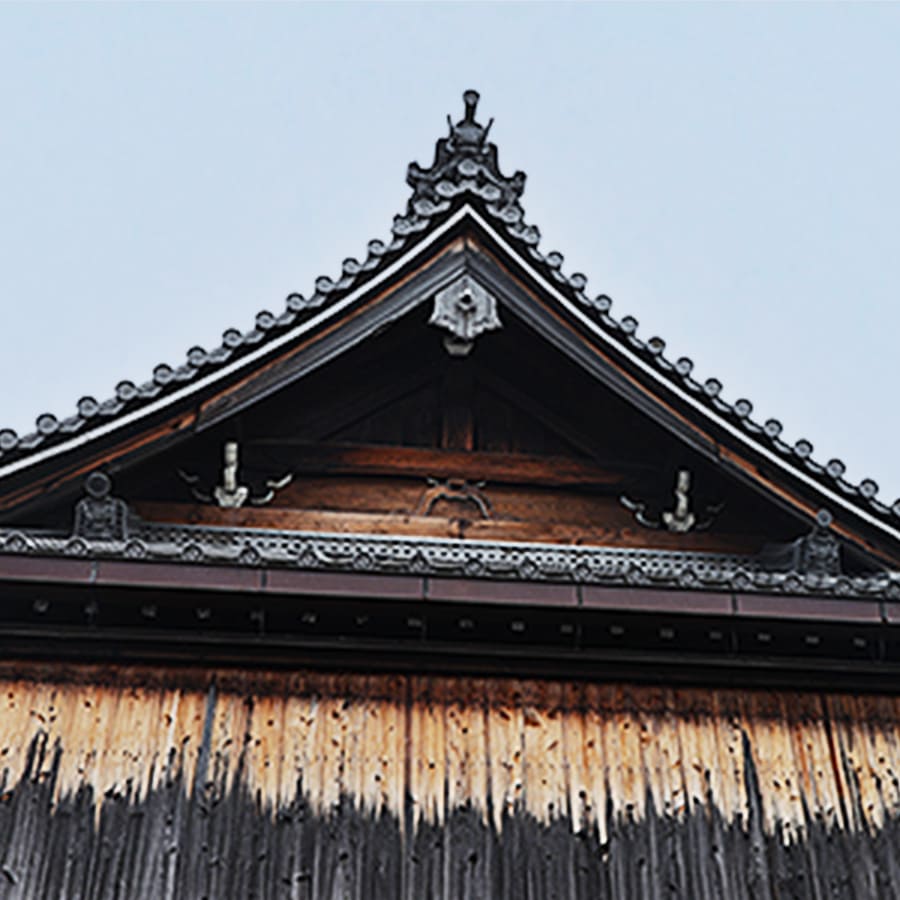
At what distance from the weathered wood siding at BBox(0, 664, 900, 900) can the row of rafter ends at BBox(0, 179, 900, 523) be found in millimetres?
1656

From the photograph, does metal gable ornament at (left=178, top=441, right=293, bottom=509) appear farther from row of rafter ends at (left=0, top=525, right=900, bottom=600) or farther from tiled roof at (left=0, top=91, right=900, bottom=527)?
row of rafter ends at (left=0, top=525, right=900, bottom=600)

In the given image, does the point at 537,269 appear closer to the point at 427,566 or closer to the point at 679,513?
the point at 679,513

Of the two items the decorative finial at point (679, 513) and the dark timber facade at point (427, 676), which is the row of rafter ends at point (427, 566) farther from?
the decorative finial at point (679, 513)

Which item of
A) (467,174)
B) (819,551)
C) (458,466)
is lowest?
(819,551)

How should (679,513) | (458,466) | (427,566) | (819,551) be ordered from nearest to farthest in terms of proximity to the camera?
(427,566) → (819,551) → (679,513) → (458,466)

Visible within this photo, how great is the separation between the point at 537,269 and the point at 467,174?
2.81 feet

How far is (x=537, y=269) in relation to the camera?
8.28 m

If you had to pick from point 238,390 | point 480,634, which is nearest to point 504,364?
point 238,390

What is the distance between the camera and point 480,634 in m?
6.75

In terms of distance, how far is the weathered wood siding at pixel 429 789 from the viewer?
6.09 m

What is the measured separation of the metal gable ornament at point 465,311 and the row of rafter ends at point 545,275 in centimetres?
41

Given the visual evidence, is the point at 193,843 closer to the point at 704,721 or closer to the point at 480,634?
the point at 480,634

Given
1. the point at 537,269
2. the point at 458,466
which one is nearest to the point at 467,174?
the point at 537,269

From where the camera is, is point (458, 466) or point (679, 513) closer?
point (679, 513)
